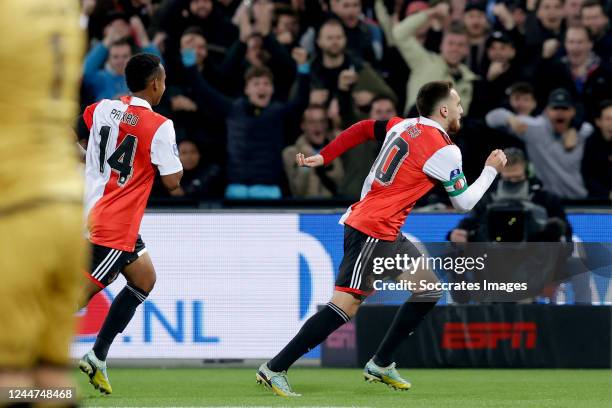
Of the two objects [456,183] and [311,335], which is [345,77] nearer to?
[456,183]

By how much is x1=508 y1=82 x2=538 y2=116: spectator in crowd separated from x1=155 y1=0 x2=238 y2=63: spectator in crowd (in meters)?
3.19

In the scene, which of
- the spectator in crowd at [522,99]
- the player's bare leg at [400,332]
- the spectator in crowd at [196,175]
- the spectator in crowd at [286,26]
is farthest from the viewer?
the spectator in crowd at [286,26]

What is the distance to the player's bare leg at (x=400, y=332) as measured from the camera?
30.0 ft

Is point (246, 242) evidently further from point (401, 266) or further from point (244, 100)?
point (401, 266)

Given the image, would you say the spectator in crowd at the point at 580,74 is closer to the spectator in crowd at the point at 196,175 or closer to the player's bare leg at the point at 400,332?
the spectator in crowd at the point at 196,175

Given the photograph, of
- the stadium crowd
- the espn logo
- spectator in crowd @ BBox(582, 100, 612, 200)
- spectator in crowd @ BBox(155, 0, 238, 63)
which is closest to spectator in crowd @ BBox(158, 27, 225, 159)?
the stadium crowd

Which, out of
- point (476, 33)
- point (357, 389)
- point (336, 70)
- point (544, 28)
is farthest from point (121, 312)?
point (544, 28)

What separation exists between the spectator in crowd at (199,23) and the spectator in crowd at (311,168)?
5.44 feet

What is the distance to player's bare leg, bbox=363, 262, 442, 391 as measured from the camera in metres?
9.15

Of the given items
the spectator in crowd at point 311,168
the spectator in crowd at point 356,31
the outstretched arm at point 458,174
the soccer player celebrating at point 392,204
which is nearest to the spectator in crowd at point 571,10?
the spectator in crowd at point 356,31

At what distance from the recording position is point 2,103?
11.6 ft

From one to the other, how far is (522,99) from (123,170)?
5784 mm

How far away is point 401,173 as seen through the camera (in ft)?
29.8

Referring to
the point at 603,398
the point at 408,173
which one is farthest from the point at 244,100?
the point at 603,398
